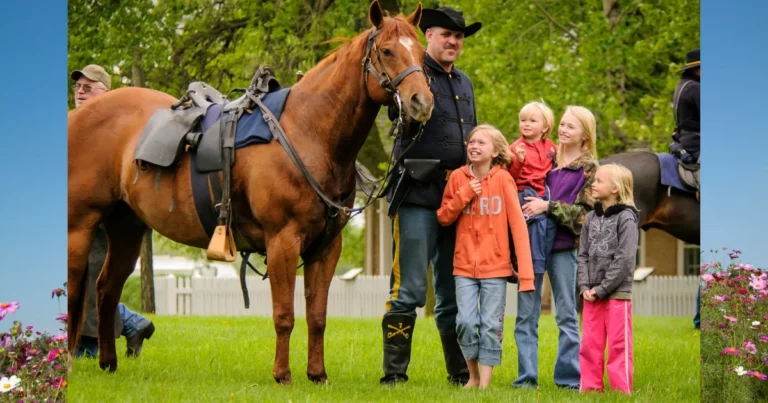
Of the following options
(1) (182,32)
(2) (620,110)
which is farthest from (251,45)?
(2) (620,110)

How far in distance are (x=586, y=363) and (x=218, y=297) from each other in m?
16.0

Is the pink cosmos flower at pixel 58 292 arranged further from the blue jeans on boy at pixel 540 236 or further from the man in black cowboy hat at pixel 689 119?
the man in black cowboy hat at pixel 689 119

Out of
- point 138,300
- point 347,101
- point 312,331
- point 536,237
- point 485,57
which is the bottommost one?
point 138,300

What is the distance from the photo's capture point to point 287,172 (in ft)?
20.3

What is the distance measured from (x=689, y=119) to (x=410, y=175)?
425 cm

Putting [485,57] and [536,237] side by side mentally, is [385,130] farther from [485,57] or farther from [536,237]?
→ [536,237]

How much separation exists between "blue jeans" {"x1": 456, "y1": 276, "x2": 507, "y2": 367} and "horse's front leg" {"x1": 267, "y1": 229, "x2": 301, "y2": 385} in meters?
1.09

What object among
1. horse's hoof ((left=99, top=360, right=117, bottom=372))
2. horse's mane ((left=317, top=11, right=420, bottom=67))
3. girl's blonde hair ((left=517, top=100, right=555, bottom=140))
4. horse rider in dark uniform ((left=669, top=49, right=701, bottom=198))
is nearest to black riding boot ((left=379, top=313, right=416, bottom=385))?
girl's blonde hair ((left=517, top=100, right=555, bottom=140))

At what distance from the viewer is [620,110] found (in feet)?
→ 49.9

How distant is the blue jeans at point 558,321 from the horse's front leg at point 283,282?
154 centimetres

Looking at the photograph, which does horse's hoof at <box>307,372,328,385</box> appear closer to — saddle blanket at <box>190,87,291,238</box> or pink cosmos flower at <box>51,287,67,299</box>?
saddle blanket at <box>190,87,291,238</box>

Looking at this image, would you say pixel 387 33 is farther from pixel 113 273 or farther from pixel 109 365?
pixel 109 365

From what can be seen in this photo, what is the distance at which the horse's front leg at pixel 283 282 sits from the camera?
614cm

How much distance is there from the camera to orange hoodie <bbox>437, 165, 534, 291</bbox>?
20.5 feet
